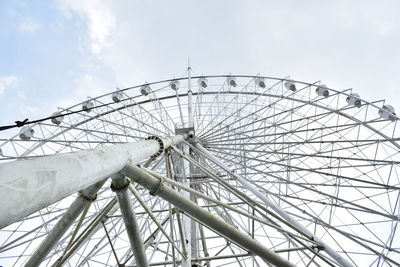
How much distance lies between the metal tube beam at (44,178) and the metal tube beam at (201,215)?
121 centimetres

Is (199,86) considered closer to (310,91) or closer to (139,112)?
(139,112)

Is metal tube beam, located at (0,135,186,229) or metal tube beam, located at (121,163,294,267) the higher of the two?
metal tube beam, located at (121,163,294,267)

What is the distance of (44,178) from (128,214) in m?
2.67

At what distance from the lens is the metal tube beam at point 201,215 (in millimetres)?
5160

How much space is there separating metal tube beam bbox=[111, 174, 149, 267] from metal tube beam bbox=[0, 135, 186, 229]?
87 centimetres

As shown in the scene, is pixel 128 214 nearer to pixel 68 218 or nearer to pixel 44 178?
pixel 68 218

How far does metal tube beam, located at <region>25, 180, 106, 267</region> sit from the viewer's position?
16.3ft

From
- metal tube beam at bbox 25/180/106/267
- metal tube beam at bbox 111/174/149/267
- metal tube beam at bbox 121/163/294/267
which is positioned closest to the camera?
metal tube beam at bbox 111/174/149/267

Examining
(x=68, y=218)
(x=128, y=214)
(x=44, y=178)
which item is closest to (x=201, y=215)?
(x=128, y=214)

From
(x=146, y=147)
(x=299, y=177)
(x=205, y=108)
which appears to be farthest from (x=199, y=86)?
(x=146, y=147)

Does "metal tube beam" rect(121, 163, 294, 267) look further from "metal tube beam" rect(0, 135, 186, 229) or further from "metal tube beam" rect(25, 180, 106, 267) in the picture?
"metal tube beam" rect(0, 135, 186, 229)

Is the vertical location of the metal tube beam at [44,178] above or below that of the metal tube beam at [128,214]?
below

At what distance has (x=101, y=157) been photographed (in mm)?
3805

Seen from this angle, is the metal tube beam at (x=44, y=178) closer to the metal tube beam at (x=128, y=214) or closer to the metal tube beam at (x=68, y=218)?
the metal tube beam at (x=128, y=214)
